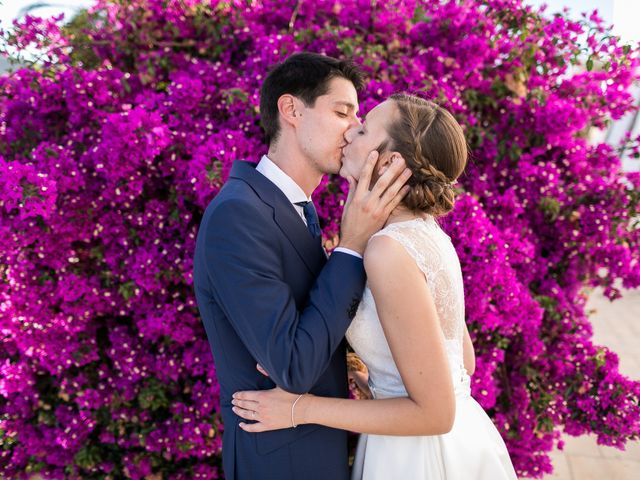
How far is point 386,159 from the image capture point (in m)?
1.71

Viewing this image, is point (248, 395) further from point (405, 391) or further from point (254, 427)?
point (405, 391)

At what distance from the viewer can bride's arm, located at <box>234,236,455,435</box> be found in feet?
4.78

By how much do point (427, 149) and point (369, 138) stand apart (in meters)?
0.20

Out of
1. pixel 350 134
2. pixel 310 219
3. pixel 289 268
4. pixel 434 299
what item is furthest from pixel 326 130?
pixel 434 299

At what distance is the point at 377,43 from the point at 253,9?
829 mm

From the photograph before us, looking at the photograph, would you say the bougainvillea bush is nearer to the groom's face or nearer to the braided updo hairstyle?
the groom's face

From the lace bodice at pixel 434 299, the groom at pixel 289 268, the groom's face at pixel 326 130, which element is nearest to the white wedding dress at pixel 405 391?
the lace bodice at pixel 434 299

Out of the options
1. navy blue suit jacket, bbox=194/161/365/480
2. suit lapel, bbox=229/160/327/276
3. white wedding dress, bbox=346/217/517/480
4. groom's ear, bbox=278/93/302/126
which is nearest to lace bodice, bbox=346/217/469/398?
white wedding dress, bbox=346/217/517/480

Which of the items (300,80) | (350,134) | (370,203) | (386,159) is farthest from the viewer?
(300,80)

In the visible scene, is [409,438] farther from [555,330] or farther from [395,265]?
[555,330]

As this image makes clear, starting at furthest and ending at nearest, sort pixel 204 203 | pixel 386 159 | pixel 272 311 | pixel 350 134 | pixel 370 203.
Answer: pixel 204 203 < pixel 350 134 < pixel 386 159 < pixel 370 203 < pixel 272 311

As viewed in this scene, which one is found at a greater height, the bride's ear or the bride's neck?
the bride's ear

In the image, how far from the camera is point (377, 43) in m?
3.34

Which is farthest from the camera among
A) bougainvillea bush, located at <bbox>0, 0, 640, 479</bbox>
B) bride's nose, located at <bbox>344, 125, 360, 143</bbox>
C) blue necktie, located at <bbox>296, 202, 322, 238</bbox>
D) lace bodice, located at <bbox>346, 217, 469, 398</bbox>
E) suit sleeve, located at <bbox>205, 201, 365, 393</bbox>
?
bougainvillea bush, located at <bbox>0, 0, 640, 479</bbox>
